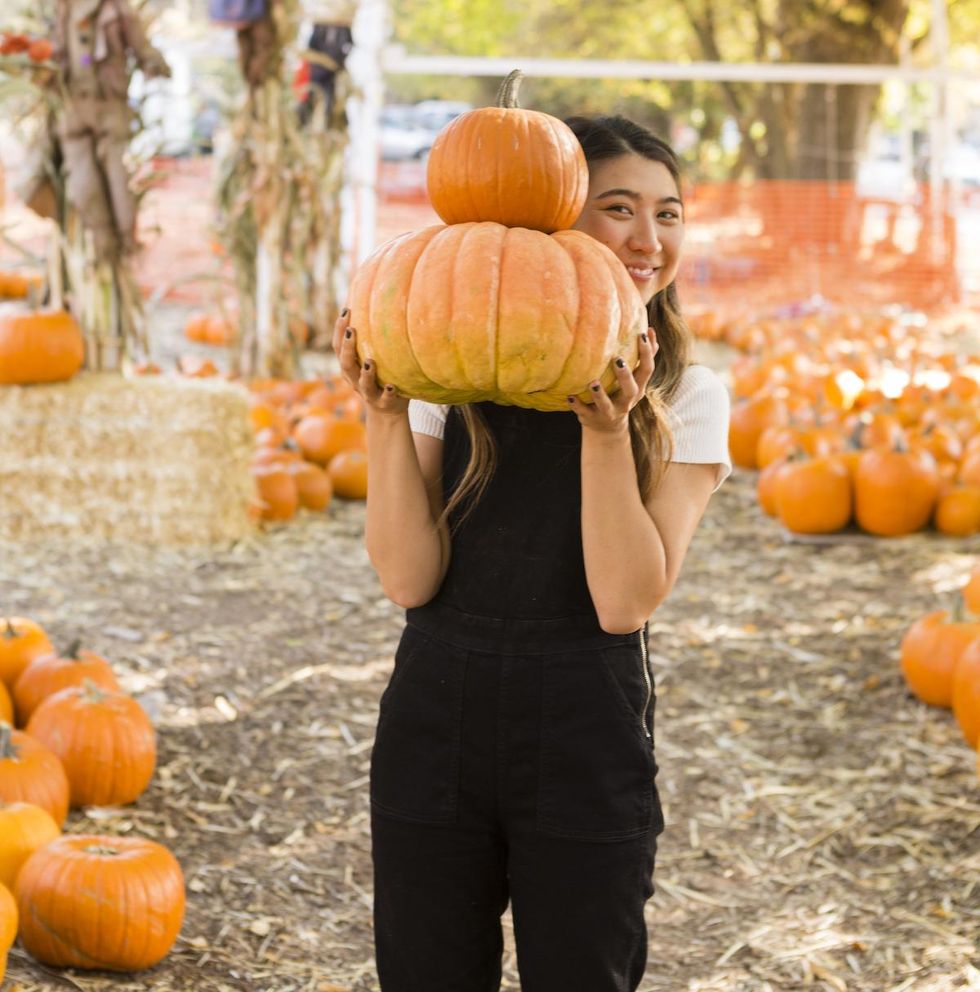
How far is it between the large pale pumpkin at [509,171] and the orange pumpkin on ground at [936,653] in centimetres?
312

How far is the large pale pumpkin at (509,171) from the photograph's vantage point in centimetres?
183

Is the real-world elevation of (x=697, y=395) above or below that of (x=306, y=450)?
above

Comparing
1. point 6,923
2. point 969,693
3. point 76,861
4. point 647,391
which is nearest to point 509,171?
point 647,391

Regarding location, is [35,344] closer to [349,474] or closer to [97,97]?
[97,97]

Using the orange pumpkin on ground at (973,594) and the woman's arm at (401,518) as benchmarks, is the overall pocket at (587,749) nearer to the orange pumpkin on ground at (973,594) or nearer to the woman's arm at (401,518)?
the woman's arm at (401,518)

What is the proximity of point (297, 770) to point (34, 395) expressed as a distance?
3043mm

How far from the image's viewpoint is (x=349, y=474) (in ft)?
24.2

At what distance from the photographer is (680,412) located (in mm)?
2156

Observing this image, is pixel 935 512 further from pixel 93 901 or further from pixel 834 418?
pixel 93 901

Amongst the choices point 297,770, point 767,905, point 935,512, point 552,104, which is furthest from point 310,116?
point 552,104

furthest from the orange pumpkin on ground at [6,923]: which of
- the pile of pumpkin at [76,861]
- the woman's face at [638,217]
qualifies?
the woman's face at [638,217]

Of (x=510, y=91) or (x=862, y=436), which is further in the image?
(x=862, y=436)

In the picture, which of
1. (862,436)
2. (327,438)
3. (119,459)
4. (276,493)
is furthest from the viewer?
(327,438)

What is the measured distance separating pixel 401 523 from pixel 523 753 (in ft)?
1.33
